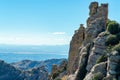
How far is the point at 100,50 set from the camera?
184 feet

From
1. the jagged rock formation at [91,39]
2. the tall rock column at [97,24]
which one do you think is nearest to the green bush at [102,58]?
the jagged rock formation at [91,39]

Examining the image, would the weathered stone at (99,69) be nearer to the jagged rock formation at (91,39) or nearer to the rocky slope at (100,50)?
the rocky slope at (100,50)

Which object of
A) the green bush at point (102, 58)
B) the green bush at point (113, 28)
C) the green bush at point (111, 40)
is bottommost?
the green bush at point (102, 58)

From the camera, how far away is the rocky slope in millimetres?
49125

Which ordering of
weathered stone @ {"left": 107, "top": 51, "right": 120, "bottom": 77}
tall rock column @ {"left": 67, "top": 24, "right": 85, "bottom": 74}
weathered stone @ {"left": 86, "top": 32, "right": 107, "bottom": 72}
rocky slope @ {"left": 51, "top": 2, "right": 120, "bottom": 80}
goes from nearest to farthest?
weathered stone @ {"left": 107, "top": 51, "right": 120, "bottom": 77} < rocky slope @ {"left": 51, "top": 2, "right": 120, "bottom": 80} < weathered stone @ {"left": 86, "top": 32, "right": 107, "bottom": 72} < tall rock column @ {"left": 67, "top": 24, "right": 85, "bottom": 74}

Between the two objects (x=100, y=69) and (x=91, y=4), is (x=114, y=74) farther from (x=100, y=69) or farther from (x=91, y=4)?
(x=91, y=4)

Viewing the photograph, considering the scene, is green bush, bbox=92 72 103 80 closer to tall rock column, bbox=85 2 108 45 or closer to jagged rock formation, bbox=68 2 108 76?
jagged rock formation, bbox=68 2 108 76

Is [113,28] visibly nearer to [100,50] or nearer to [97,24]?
[100,50]

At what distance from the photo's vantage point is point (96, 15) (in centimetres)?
6994

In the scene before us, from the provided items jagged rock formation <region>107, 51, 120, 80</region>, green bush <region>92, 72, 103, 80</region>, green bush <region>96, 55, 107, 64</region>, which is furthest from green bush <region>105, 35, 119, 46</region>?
green bush <region>92, 72, 103, 80</region>

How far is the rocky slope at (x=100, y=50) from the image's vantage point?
49.1m

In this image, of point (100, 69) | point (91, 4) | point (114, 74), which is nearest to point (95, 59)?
point (100, 69)

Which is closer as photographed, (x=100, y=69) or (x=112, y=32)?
(x=100, y=69)

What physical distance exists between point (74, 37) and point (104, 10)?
10.1 m
